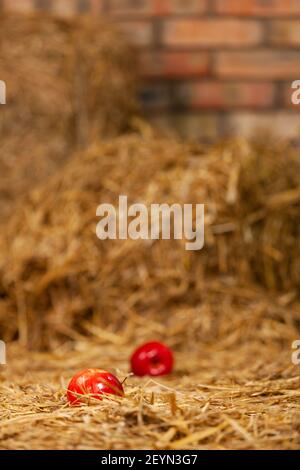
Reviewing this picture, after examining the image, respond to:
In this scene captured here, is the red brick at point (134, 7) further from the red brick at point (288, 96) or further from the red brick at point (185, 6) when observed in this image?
the red brick at point (288, 96)

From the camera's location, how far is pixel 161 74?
3.78 meters

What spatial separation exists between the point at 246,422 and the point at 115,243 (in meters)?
1.53

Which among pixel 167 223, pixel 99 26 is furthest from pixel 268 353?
A: pixel 99 26

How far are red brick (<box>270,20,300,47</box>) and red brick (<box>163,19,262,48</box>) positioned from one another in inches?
2.5

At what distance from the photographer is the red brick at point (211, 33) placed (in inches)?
147

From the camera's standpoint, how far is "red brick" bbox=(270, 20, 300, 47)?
3.75 metres

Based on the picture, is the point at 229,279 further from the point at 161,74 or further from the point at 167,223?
the point at 161,74

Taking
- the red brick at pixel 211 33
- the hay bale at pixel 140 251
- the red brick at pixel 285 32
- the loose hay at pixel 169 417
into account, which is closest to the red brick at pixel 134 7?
the red brick at pixel 211 33

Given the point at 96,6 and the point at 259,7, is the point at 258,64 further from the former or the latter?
the point at 96,6

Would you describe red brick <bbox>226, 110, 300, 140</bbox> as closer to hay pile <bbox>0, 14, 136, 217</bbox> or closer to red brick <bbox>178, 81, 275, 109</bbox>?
red brick <bbox>178, 81, 275, 109</bbox>

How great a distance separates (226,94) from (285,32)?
1.24 feet

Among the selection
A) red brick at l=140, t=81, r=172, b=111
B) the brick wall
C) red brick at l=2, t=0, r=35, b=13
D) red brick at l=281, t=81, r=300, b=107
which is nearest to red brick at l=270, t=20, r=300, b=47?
the brick wall

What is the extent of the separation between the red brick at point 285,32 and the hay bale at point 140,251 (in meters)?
0.97

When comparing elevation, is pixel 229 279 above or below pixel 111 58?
below
